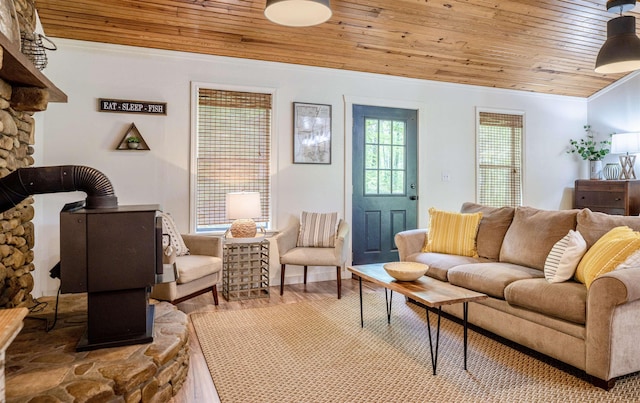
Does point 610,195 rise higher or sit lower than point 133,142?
lower

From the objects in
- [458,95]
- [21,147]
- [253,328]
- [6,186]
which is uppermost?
[458,95]

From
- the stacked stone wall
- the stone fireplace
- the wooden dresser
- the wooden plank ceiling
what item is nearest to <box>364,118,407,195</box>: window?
the wooden plank ceiling

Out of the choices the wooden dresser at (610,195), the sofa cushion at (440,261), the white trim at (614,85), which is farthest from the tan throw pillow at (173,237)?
the white trim at (614,85)

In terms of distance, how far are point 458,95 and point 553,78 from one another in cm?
133

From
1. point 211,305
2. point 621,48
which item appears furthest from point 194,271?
point 621,48

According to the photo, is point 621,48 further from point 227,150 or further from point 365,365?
point 227,150

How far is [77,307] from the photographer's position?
105 inches

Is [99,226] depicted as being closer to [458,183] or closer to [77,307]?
[77,307]

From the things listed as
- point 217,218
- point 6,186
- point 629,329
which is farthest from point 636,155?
point 6,186

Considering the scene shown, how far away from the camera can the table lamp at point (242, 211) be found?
3799 mm

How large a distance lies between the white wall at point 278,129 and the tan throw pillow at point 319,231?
0.91 feet

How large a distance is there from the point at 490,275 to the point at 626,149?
386cm

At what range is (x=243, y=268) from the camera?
12.9 feet

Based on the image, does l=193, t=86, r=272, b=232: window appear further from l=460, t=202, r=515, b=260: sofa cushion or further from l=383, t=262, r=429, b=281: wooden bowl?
l=460, t=202, r=515, b=260: sofa cushion
